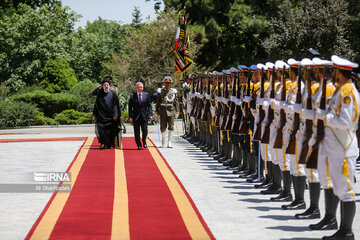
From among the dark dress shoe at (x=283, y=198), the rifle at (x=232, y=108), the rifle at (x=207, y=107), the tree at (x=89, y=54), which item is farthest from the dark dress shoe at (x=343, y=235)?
the tree at (x=89, y=54)

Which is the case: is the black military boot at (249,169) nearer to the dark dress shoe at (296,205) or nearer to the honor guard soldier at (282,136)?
the honor guard soldier at (282,136)

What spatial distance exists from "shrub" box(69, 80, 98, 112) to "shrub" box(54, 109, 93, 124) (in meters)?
1.14

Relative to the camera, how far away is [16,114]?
109 ft

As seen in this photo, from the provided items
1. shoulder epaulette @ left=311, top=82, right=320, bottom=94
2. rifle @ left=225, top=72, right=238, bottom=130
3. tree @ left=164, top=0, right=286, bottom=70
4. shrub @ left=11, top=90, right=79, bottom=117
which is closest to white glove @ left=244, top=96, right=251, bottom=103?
rifle @ left=225, top=72, right=238, bottom=130

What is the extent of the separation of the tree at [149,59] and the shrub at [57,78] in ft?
14.9

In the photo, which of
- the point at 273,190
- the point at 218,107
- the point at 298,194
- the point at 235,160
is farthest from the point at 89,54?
the point at 298,194

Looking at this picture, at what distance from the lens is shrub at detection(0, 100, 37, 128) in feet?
108

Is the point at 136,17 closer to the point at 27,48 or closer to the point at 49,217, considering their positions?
the point at 27,48

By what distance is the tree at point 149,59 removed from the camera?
3856cm

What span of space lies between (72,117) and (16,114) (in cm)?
341

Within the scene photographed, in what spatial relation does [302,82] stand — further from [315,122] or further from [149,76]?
[149,76]

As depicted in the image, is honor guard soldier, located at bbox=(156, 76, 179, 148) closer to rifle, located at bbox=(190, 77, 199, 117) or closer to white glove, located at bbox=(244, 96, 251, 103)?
rifle, located at bbox=(190, 77, 199, 117)

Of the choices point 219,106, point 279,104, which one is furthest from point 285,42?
point 279,104

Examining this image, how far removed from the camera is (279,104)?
400 inches
